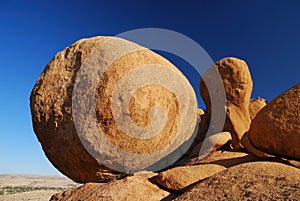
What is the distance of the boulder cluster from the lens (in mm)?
5008

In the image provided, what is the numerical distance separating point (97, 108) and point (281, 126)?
11.6ft

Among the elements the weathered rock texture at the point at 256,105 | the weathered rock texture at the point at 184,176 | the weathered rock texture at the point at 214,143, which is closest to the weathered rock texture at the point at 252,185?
the weathered rock texture at the point at 184,176

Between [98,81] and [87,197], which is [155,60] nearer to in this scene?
[98,81]

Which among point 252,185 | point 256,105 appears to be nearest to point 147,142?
point 252,185

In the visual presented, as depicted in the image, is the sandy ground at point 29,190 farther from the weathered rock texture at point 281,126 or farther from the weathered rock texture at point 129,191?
the weathered rock texture at point 281,126

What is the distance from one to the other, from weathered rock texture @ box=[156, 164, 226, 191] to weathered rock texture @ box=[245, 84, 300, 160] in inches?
41.9

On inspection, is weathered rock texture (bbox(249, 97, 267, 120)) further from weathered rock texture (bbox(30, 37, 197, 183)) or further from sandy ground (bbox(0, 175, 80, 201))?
sandy ground (bbox(0, 175, 80, 201))

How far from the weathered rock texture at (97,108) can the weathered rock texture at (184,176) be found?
2.49ft

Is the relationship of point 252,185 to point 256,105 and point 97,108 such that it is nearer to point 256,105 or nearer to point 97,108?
point 97,108

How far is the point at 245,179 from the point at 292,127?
1653mm

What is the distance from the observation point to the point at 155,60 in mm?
6398

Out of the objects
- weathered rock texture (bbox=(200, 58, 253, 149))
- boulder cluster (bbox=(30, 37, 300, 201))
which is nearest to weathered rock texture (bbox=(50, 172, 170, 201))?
boulder cluster (bbox=(30, 37, 300, 201))

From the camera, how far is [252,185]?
449 cm

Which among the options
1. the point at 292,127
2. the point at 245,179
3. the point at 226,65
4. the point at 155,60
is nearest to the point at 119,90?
the point at 155,60
